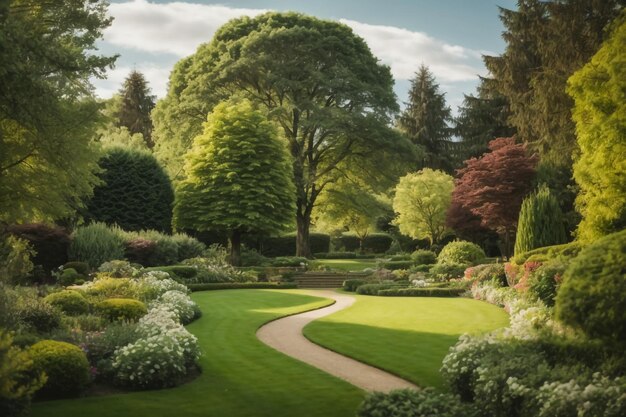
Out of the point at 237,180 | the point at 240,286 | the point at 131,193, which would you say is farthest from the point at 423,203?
the point at 131,193

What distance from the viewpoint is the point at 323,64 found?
126ft

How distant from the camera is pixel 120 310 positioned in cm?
1335

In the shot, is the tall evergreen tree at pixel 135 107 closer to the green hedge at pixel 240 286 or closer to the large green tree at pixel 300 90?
the large green tree at pixel 300 90

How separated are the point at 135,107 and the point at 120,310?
51192 millimetres

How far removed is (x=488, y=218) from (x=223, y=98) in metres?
17.9

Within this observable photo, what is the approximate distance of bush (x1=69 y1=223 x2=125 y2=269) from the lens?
25750mm

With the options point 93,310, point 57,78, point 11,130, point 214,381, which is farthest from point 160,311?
point 57,78

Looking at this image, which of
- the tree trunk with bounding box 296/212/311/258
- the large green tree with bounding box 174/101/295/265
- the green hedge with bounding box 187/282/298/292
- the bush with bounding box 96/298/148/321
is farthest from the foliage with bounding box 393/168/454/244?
the bush with bounding box 96/298/148/321

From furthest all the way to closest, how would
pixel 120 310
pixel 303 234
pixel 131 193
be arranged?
pixel 303 234 → pixel 131 193 → pixel 120 310

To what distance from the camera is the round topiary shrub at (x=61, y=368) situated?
8.68 meters

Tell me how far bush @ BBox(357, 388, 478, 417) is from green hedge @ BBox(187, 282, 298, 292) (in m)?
18.5

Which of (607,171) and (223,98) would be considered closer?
(607,171)

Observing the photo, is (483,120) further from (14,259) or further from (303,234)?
(14,259)

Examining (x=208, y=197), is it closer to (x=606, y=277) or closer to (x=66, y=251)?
(x=66, y=251)
